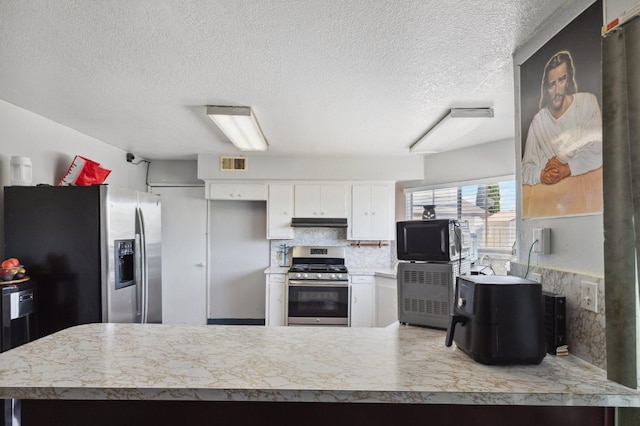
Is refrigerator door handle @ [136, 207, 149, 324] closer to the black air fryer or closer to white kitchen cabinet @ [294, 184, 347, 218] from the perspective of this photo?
white kitchen cabinet @ [294, 184, 347, 218]

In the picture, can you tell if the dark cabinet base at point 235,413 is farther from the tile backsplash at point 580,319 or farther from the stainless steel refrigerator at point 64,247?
the stainless steel refrigerator at point 64,247

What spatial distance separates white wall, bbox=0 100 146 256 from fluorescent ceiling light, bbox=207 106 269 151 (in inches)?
61.0

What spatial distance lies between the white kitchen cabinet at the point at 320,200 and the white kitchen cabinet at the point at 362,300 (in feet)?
2.99

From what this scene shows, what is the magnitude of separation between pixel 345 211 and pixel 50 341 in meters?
3.48

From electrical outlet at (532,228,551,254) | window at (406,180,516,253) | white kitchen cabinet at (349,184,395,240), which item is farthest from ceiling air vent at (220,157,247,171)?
electrical outlet at (532,228,551,254)

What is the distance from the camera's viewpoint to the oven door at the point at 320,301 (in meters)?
4.20

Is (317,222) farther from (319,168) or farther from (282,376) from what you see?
(282,376)

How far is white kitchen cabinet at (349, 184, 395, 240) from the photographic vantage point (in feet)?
14.8

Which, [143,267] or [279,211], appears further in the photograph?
[279,211]

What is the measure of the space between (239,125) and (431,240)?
195cm

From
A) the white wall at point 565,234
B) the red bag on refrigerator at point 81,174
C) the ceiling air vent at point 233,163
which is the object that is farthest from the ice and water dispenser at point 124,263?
the white wall at point 565,234

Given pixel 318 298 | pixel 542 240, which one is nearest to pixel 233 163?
pixel 318 298

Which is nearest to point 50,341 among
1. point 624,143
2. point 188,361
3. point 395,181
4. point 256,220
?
point 188,361

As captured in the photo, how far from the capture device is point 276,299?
4348 mm
